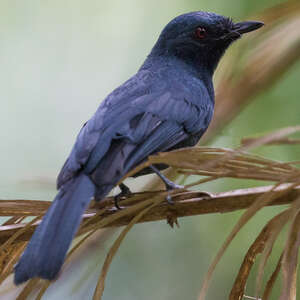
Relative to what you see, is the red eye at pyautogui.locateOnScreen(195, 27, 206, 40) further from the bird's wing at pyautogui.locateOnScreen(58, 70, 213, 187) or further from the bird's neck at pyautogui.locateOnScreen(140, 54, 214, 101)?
the bird's wing at pyautogui.locateOnScreen(58, 70, 213, 187)

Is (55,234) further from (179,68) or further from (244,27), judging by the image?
(244,27)

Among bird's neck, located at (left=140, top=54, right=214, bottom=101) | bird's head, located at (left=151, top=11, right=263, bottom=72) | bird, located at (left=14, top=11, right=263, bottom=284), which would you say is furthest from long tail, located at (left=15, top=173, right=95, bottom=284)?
bird's head, located at (left=151, top=11, right=263, bottom=72)

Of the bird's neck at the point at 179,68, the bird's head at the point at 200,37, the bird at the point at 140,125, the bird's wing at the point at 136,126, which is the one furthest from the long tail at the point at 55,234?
the bird's head at the point at 200,37

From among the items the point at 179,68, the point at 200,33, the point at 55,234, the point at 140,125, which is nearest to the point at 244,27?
the point at 200,33

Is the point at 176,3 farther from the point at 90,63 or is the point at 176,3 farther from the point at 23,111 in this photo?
the point at 23,111

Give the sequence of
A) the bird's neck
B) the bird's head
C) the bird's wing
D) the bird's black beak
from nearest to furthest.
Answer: the bird's wing < the bird's neck < the bird's black beak < the bird's head

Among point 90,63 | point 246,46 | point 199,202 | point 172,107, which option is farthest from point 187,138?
point 90,63
